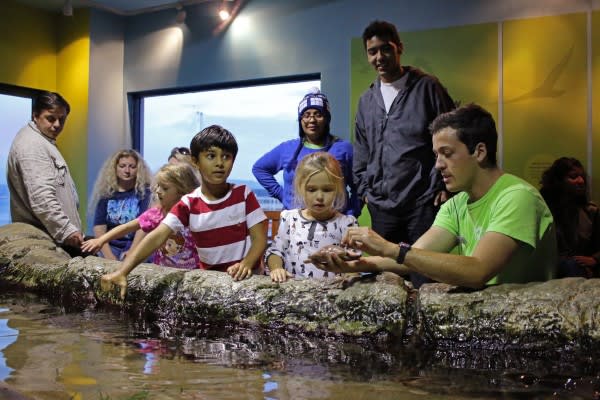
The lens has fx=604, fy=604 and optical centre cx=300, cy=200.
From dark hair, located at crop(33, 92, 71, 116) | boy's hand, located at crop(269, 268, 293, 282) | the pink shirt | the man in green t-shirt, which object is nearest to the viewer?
the man in green t-shirt

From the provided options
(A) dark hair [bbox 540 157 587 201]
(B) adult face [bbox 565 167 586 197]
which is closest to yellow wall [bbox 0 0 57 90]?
(A) dark hair [bbox 540 157 587 201]

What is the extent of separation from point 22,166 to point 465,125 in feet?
12.2

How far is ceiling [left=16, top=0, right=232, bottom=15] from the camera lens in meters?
9.26

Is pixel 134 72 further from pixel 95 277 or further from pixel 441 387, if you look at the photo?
pixel 441 387

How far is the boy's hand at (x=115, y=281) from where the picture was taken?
3.66 meters

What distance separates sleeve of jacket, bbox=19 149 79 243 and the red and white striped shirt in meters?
1.56

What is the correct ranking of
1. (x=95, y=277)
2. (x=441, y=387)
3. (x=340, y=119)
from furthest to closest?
1. (x=340, y=119)
2. (x=95, y=277)
3. (x=441, y=387)

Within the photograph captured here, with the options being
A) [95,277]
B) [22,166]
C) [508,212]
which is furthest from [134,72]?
[508,212]

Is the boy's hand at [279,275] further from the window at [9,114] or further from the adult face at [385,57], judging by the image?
the window at [9,114]

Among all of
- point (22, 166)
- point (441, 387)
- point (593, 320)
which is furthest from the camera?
point (22, 166)

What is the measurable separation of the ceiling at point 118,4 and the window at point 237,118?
1.35m

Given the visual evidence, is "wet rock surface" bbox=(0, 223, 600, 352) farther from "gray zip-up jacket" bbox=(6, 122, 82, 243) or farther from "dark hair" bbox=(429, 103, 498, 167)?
"gray zip-up jacket" bbox=(6, 122, 82, 243)

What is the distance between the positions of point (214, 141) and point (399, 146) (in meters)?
1.34

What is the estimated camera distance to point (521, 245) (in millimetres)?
2713
